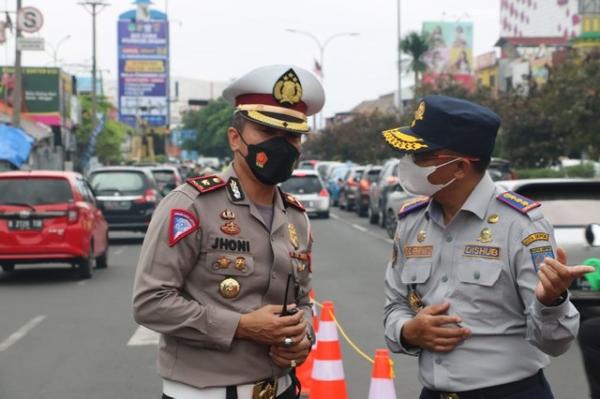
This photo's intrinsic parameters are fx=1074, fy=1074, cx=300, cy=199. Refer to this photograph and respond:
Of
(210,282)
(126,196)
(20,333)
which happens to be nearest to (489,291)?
(210,282)

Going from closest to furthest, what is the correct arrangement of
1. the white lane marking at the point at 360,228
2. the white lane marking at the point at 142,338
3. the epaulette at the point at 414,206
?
the epaulette at the point at 414,206
the white lane marking at the point at 142,338
the white lane marking at the point at 360,228

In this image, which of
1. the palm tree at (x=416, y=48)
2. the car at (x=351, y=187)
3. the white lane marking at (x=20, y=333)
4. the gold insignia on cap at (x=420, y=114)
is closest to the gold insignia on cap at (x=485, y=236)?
the gold insignia on cap at (x=420, y=114)

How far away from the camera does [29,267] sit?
61.4 ft

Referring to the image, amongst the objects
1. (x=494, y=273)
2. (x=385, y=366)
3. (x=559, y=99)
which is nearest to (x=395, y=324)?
(x=494, y=273)

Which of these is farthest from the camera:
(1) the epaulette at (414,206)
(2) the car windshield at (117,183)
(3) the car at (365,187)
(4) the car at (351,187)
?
(4) the car at (351,187)

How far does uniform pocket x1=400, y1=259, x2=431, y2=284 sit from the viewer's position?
12.1 feet

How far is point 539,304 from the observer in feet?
10.8

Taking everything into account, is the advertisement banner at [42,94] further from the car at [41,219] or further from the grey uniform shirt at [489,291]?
the grey uniform shirt at [489,291]

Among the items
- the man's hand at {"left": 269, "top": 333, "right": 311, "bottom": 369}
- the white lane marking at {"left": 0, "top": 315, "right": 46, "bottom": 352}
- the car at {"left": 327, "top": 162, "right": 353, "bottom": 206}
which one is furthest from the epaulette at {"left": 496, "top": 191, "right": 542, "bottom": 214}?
the car at {"left": 327, "top": 162, "right": 353, "bottom": 206}

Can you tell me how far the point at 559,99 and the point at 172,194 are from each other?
93.0 feet

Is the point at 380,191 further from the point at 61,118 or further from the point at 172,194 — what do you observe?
the point at 61,118

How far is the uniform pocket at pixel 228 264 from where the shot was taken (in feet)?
11.5

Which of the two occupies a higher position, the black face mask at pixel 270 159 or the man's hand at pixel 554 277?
the black face mask at pixel 270 159

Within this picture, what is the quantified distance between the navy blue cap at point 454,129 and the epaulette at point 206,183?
64 centimetres
